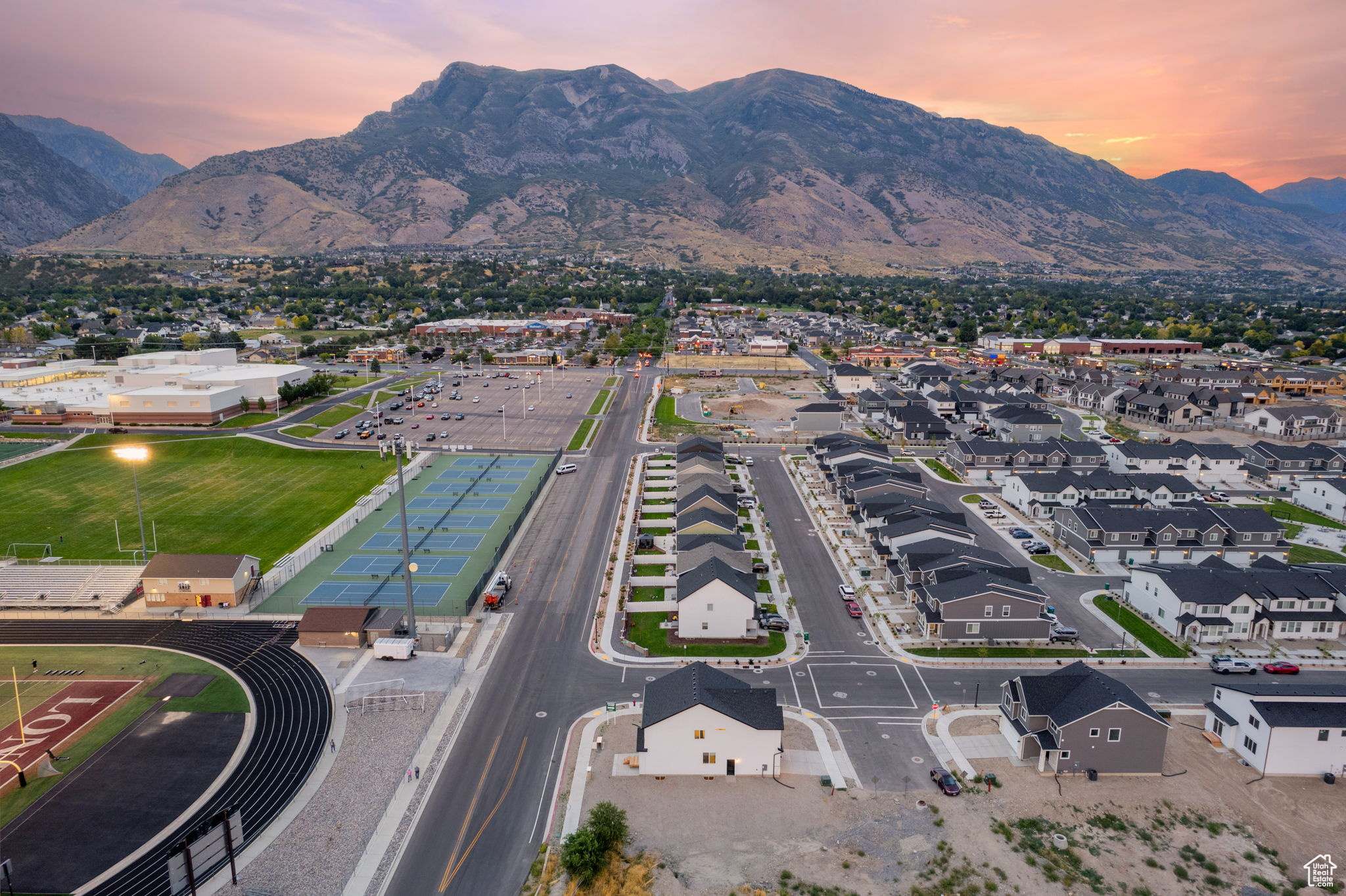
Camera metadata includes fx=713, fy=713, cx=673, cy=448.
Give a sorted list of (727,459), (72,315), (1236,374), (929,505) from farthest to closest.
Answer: (72,315) → (1236,374) → (727,459) → (929,505)

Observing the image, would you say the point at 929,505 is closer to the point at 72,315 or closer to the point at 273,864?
the point at 273,864

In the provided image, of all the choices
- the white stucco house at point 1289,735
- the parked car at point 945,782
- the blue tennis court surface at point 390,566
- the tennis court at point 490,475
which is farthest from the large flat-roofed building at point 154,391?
the white stucco house at point 1289,735

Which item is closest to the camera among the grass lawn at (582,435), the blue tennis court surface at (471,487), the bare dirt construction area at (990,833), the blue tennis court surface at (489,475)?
the bare dirt construction area at (990,833)

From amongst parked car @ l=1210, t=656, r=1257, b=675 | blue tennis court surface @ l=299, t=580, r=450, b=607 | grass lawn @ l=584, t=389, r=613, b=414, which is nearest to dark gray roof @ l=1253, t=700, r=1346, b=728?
parked car @ l=1210, t=656, r=1257, b=675

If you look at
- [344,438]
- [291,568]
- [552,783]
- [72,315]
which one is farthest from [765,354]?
[72,315]

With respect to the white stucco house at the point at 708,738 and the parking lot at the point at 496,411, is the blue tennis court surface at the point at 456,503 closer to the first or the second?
the parking lot at the point at 496,411

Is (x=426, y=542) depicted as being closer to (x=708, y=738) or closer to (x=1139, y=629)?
(x=708, y=738)
